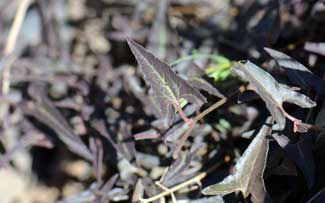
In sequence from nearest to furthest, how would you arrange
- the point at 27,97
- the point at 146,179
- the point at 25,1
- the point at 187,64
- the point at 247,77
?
→ 1. the point at 247,77
2. the point at 146,179
3. the point at 187,64
4. the point at 27,97
5. the point at 25,1

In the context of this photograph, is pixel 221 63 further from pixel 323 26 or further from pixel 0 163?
pixel 0 163

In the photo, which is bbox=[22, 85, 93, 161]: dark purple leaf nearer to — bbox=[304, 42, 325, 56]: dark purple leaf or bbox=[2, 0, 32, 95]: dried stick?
bbox=[2, 0, 32, 95]: dried stick

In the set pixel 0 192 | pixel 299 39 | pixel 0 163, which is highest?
pixel 299 39

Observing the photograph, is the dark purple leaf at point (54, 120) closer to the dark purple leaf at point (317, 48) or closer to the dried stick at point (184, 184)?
the dried stick at point (184, 184)

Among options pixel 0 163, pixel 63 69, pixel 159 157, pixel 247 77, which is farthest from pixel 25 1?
pixel 247 77

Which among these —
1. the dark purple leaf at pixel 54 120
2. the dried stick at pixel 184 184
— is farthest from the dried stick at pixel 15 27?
the dried stick at pixel 184 184

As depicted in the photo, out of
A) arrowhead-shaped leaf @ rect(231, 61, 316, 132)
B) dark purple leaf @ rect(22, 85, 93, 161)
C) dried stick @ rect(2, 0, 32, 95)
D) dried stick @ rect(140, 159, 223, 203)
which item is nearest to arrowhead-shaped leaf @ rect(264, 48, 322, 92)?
arrowhead-shaped leaf @ rect(231, 61, 316, 132)

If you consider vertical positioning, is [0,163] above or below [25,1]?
below
